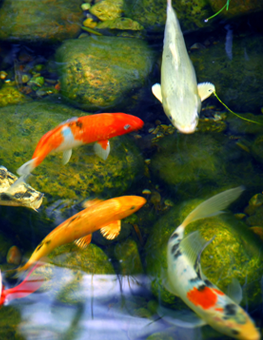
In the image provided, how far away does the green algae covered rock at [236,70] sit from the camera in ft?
13.0

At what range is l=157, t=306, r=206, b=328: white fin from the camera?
Answer: 2.39m

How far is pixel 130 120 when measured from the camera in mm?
3248

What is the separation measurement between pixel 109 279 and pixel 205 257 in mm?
1095

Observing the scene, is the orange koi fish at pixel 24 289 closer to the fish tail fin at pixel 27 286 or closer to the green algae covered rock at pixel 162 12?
the fish tail fin at pixel 27 286

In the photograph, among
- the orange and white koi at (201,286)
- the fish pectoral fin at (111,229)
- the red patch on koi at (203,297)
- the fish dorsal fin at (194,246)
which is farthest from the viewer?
the fish pectoral fin at (111,229)

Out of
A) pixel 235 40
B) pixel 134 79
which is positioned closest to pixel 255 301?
pixel 134 79

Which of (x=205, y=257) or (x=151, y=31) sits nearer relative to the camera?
(x=205, y=257)

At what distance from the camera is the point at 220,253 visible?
267 centimetres

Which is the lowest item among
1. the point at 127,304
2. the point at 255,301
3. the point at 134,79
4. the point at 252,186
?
the point at 127,304

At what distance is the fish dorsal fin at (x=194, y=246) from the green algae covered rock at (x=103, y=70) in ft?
7.25

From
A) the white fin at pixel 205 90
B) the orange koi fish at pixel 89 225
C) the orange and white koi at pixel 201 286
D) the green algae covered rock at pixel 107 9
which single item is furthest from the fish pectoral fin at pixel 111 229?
the green algae covered rock at pixel 107 9

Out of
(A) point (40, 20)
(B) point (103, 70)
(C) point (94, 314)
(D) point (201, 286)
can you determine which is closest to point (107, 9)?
(A) point (40, 20)

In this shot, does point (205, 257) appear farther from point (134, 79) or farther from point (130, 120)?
point (134, 79)

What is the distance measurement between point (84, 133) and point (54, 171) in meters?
0.63
